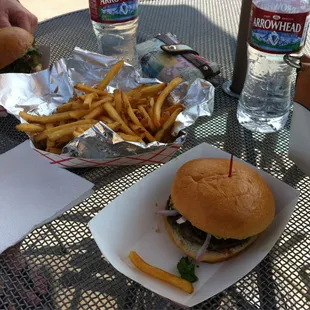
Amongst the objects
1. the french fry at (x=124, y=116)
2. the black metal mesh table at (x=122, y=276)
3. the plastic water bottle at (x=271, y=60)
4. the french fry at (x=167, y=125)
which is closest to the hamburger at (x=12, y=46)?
the black metal mesh table at (x=122, y=276)

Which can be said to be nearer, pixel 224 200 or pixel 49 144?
pixel 224 200

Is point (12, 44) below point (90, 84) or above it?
above

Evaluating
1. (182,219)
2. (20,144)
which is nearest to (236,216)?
(182,219)

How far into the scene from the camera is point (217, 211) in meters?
0.81

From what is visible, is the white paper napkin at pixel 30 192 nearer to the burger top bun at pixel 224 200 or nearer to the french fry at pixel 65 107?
the french fry at pixel 65 107

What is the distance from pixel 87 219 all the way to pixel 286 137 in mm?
617

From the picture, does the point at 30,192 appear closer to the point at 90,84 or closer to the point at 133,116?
the point at 133,116

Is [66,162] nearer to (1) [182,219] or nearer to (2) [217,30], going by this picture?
(1) [182,219]

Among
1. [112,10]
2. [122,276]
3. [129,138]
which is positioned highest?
[112,10]

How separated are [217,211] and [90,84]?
0.74m

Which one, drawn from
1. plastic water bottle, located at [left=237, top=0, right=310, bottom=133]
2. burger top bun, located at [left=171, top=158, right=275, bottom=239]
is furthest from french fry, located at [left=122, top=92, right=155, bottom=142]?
plastic water bottle, located at [left=237, top=0, right=310, bottom=133]

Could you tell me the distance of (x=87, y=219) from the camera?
3.07ft

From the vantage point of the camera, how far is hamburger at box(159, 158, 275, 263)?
0.81 metres

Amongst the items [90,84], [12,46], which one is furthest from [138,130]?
[12,46]
